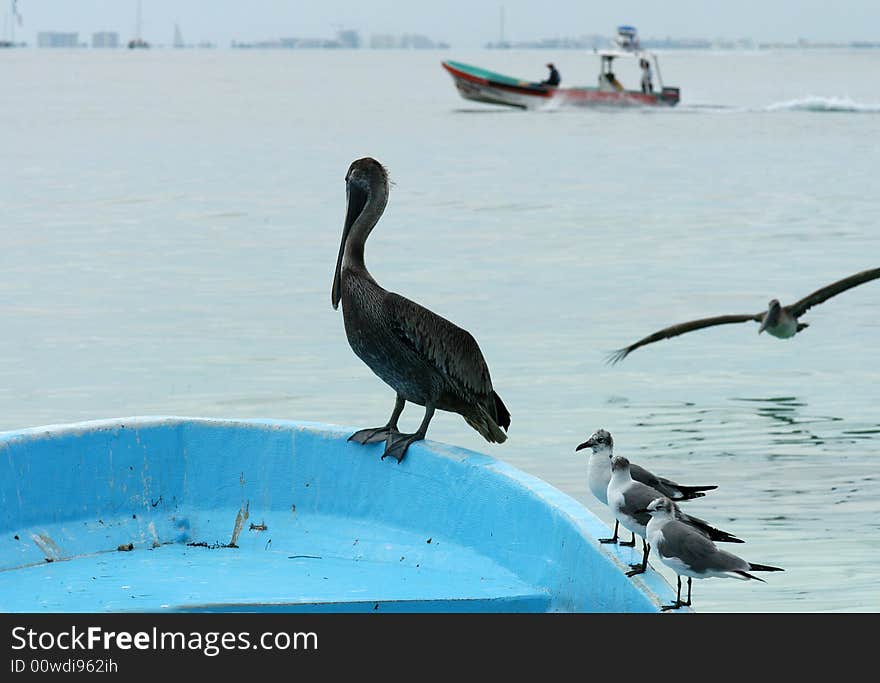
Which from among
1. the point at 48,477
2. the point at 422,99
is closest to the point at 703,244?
the point at 48,477

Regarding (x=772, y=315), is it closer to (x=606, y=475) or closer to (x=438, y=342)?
(x=606, y=475)

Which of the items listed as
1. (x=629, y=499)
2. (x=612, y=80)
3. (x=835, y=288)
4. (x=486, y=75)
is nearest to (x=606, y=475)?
(x=629, y=499)

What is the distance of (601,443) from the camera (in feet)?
21.7

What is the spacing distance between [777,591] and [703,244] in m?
19.3

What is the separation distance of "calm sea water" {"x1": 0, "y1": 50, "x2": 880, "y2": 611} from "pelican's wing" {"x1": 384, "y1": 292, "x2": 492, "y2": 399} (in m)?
2.96

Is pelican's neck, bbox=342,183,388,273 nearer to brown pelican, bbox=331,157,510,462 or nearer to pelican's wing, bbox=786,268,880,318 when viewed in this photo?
brown pelican, bbox=331,157,510,462

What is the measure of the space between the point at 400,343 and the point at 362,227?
0.58m

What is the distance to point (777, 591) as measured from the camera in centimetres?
911

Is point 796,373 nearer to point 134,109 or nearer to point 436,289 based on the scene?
point 436,289

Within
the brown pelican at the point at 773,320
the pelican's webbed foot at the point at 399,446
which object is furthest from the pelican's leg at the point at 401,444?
the brown pelican at the point at 773,320

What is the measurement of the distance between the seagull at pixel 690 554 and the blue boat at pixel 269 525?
26cm

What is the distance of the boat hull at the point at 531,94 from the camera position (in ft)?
210

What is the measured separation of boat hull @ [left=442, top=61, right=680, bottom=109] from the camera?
64.0m

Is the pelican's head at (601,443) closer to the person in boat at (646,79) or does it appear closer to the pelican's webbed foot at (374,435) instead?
the pelican's webbed foot at (374,435)
